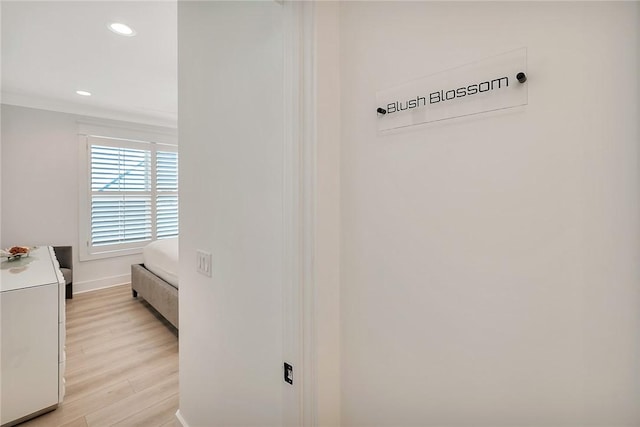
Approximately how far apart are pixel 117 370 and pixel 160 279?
1.13 m

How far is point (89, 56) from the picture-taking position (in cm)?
267

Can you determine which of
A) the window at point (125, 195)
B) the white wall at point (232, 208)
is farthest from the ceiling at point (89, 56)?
the white wall at point (232, 208)

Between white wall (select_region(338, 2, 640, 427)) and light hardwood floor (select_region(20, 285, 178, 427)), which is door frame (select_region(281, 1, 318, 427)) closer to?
white wall (select_region(338, 2, 640, 427))

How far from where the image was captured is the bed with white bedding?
9.84 ft

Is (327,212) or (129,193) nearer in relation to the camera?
(327,212)

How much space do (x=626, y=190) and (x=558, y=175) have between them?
10 cm

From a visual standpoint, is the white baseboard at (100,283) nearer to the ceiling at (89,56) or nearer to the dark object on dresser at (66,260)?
the dark object on dresser at (66,260)

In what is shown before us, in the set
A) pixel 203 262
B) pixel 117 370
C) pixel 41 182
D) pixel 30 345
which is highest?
pixel 41 182

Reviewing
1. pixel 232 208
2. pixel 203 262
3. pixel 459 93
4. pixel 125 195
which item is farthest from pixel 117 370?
pixel 459 93

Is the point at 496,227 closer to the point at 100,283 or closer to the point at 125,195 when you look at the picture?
the point at 125,195

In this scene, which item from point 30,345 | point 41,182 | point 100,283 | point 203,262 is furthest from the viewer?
point 100,283

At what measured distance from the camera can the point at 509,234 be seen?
0.62m

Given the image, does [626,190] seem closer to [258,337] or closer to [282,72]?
[282,72]

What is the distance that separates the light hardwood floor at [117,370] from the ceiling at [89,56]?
2582mm
